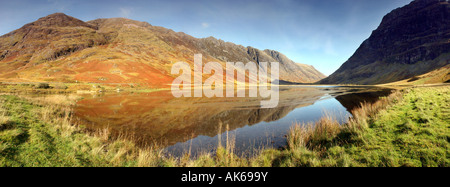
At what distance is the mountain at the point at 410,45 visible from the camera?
4924 inches

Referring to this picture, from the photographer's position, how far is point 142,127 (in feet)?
44.8

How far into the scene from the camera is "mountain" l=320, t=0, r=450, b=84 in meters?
125

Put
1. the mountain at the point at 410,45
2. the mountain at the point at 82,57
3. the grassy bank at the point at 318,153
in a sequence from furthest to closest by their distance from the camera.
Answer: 1. the mountain at the point at 410,45
2. the mountain at the point at 82,57
3. the grassy bank at the point at 318,153

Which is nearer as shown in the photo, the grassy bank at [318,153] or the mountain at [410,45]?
the grassy bank at [318,153]

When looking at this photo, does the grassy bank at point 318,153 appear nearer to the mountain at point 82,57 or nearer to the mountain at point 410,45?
the mountain at point 82,57

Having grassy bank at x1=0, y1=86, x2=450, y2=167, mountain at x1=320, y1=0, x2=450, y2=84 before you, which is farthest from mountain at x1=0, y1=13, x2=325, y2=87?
mountain at x1=320, y1=0, x2=450, y2=84

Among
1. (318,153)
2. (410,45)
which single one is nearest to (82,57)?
(318,153)

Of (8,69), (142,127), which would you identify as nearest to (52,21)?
(8,69)

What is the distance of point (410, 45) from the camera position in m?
156

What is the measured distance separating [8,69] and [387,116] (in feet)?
474

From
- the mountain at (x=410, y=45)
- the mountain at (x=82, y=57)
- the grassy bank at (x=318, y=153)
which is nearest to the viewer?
the grassy bank at (x=318, y=153)

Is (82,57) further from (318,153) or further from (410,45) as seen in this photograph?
(410,45)

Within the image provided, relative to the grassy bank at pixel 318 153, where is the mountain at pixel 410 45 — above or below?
above

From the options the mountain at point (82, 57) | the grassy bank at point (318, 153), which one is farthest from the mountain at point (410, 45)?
the mountain at point (82, 57)
